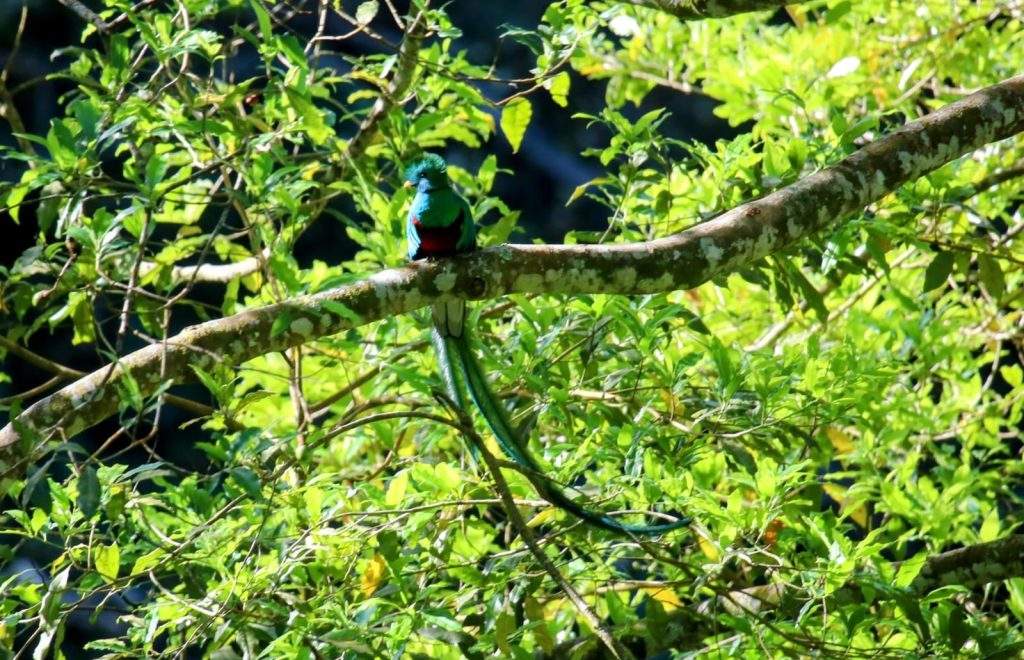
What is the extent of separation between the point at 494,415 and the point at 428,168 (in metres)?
0.50

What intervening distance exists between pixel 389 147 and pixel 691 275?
79 centimetres

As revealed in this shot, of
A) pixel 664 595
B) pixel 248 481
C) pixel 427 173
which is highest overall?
pixel 427 173

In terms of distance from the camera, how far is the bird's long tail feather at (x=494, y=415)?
1.92 metres

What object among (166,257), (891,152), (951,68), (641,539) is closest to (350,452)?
(166,257)

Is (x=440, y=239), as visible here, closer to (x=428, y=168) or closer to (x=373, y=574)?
(x=428, y=168)

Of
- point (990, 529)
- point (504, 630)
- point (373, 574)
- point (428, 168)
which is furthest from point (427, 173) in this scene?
point (990, 529)

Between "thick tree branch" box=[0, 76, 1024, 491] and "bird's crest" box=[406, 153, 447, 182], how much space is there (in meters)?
0.47

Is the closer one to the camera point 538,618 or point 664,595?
point 538,618

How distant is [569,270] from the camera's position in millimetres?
1823

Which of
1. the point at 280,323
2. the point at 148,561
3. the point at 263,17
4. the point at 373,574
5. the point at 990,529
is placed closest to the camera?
the point at 280,323

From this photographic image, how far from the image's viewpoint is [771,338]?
2.78 metres

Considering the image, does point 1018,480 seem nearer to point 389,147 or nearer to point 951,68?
point 951,68

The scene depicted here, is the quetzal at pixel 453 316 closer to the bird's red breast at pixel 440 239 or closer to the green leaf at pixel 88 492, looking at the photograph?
the bird's red breast at pixel 440 239

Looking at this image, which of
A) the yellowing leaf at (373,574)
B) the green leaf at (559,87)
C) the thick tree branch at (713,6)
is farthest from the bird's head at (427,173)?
the yellowing leaf at (373,574)
